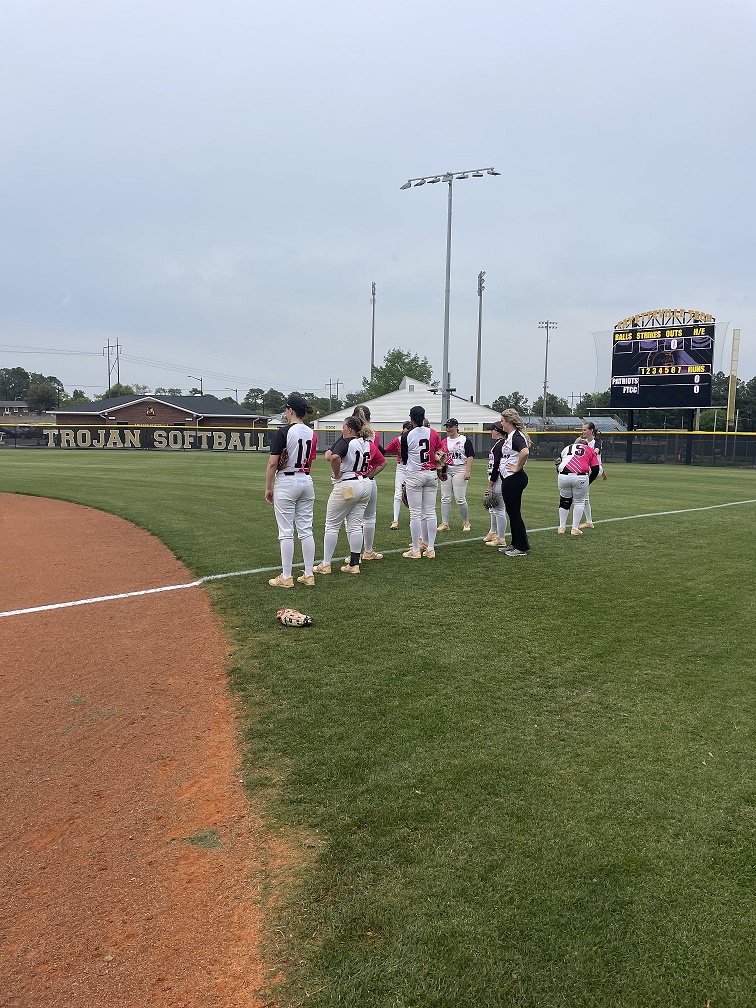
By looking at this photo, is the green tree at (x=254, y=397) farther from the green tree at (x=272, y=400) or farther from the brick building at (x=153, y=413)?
the brick building at (x=153, y=413)

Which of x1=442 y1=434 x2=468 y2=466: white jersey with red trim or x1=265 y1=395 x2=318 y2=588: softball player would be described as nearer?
x1=265 y1=395 x2=318 y2=588: softball player

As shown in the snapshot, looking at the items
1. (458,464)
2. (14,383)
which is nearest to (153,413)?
(458,464)

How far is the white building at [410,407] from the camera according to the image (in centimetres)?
5612

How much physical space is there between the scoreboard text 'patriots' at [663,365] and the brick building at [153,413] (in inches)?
1293

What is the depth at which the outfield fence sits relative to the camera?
36844 millimetres

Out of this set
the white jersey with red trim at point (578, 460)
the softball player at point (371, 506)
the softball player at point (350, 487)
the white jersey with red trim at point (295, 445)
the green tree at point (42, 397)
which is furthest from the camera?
the green tree at point (42, 397)

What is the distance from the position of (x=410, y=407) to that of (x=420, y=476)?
165 ft

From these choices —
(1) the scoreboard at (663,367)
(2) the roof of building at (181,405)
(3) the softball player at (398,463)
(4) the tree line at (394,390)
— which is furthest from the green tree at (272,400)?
(3) the softball player at (398,463)

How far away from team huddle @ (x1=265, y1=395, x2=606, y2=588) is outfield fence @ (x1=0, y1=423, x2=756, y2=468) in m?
27.5

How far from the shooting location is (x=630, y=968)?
2180 mm

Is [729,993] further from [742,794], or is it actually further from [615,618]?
[615,618]

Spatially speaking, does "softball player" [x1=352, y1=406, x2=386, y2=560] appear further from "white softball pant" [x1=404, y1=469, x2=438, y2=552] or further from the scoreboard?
the scoreboard

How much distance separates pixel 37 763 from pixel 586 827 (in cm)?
295

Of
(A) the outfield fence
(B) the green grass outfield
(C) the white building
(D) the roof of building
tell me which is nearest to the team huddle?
(B) the green grass outfield
